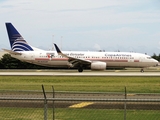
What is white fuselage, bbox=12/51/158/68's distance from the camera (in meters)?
56.0

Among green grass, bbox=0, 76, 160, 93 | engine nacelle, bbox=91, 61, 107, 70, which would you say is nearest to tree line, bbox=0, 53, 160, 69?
engine nacelle, bbox=91, 61, 107, 70

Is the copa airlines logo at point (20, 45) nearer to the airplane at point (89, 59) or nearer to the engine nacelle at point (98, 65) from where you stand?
the airplane at point (89, 59)

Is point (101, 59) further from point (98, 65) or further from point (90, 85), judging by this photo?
point (90, 85)

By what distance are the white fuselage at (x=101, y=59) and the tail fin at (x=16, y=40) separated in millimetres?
2699

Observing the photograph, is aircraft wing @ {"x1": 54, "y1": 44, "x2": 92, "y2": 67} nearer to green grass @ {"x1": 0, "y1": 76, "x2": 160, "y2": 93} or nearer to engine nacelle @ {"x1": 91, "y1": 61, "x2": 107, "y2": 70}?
engine nacelle @ {"x1": 91, "y1": 61, "x2": 107, "y2": 70}

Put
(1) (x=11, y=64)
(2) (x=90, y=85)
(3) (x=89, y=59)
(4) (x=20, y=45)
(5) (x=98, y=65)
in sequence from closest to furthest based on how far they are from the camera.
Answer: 1. (2) (x=90, y=85)
2. (5) (x=98, y=65)
3. (3) (x=89, y=59)
4. (4) (x=20, y=45)
5. (1) (x=11, y=64)

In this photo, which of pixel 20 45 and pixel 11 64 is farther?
pixel 11 64

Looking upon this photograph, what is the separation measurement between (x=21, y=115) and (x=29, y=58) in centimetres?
4333

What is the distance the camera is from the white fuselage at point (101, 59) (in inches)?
2203

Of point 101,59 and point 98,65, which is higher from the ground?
point 101,59

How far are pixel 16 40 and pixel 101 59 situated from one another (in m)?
14.8

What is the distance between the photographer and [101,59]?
185ft

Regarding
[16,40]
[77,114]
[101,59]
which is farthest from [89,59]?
[77,114]

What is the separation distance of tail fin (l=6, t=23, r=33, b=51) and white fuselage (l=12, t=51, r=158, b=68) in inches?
106
